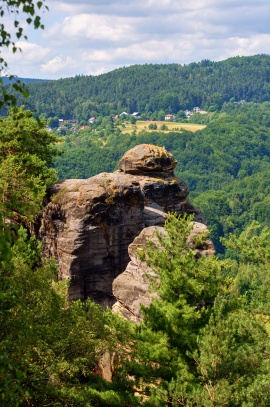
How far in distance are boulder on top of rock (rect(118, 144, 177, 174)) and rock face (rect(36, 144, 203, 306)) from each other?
4525 millimetres

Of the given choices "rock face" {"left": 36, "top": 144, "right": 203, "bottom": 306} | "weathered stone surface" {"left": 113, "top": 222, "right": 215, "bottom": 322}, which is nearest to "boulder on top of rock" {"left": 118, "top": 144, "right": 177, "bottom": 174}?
"rock face" {"left": 36, "top": 144, "right": 203, "bottom": 306}

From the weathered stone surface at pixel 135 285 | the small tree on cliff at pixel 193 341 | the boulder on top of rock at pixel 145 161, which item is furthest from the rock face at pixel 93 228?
the small tree on cliff at pixel 193 341

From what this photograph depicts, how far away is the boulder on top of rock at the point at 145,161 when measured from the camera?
111ft

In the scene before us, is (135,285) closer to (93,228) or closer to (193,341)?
(93,228)

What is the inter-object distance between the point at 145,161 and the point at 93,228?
7614 millimetres

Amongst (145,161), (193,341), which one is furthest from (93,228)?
(193,341)

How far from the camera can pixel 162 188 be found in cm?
3362

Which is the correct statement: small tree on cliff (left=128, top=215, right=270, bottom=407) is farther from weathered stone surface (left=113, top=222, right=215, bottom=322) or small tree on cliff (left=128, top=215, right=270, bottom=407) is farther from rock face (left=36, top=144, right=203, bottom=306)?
rock face (left=36, top=144, right=203, bottom=306)

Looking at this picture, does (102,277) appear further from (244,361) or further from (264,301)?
(244,361)

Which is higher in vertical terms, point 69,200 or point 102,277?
point 69,200

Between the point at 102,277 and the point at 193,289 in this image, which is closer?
A: the point at 193,289

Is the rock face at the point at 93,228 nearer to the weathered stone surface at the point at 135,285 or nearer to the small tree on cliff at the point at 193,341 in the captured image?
the weathered stone surface at the point at 135,285

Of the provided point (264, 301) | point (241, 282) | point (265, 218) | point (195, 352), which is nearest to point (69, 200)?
point (264, 301)

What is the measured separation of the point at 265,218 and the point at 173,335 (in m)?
137
